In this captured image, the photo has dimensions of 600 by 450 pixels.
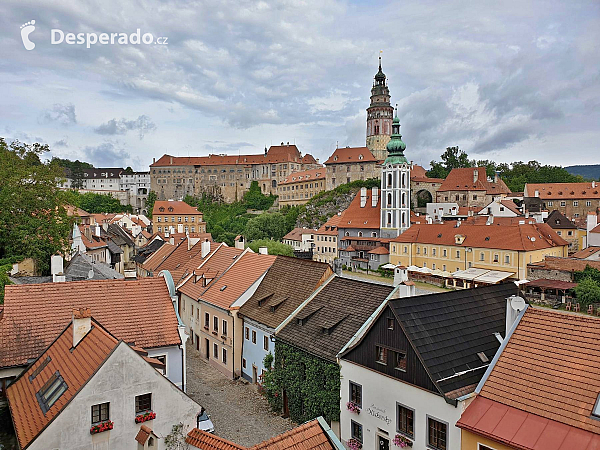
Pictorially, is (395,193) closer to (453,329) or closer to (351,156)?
(351,156)

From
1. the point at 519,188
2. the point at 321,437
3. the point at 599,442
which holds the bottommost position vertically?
the point at 599,442

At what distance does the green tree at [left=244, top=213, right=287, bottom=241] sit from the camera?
8338 cm

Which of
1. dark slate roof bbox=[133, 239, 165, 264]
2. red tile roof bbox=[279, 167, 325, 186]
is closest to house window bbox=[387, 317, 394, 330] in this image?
dark slate roof bbox=[133, 239, 165, 264]

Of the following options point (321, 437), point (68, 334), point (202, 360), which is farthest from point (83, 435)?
point (202, 360)

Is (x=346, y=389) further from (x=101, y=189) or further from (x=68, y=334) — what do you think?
(x=101, y=189)

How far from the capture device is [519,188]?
326ft

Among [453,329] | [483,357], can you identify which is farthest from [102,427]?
[483,357]

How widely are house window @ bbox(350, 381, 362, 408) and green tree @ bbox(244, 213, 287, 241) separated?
66.4m

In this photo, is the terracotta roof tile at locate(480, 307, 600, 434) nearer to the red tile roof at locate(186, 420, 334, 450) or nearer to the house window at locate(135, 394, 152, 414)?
the red tile roof at locate(186, 420, 334, 450)

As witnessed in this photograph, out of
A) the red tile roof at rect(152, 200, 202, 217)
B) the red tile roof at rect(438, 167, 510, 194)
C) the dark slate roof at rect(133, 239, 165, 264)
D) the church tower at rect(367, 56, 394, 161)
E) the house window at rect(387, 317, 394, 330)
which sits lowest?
the dark slate roof at rect(133, 239, 165, 264)

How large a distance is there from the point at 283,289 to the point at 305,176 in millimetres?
92261

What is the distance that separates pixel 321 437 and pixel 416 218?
67.9 meters

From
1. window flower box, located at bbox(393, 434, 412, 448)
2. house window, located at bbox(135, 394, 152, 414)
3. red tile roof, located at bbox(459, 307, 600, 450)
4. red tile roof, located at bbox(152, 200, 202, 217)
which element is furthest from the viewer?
red tile roof, located at bbox(152, 200, 202, 217)

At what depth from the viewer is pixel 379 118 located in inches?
4685
